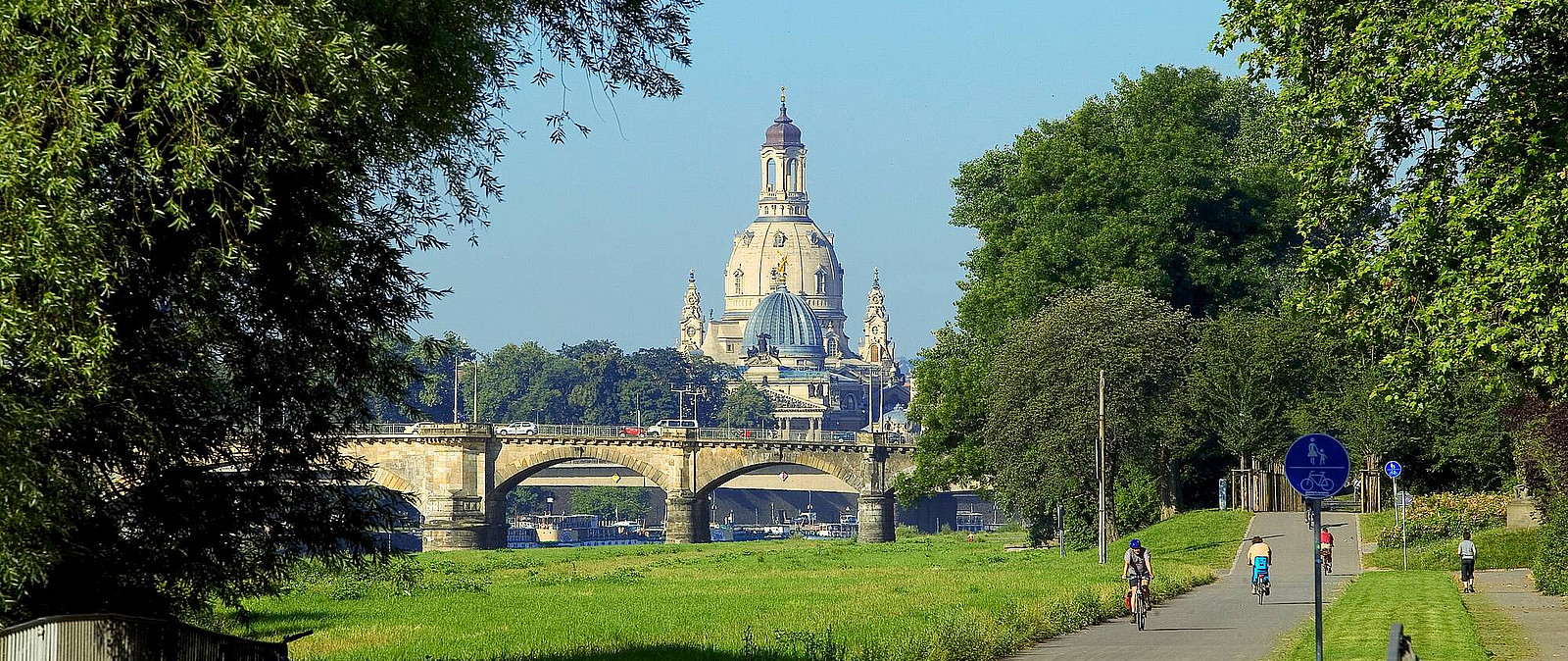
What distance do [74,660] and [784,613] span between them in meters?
20.9

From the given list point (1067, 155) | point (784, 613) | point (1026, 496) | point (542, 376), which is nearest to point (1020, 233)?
point (1067, 155)

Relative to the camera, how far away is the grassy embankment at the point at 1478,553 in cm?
4419

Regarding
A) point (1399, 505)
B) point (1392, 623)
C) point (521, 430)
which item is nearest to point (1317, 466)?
point (1392, 623)

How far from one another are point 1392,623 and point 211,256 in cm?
1808

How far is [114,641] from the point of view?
12.0 m

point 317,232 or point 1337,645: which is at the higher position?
point 317,232

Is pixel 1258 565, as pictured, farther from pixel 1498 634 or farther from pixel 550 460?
pixel 550 460

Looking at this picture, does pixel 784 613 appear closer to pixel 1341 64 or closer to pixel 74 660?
pixel 1341 64

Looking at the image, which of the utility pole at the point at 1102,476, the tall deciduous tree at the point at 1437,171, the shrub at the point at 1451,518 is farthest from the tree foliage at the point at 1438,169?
the shrub at the point at 1451,518

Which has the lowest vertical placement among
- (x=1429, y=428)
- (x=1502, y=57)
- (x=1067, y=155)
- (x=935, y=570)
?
(x=935, y=570)

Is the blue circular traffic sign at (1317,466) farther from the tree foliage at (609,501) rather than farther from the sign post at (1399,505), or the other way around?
the tree foliage at (609,501)

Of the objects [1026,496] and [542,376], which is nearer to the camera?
[1026,496]

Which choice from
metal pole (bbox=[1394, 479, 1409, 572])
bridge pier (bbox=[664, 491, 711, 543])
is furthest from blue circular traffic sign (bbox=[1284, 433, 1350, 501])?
bridge pier (bbox=[664, 491, 711, 543])

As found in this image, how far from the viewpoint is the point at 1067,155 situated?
61094 mm
